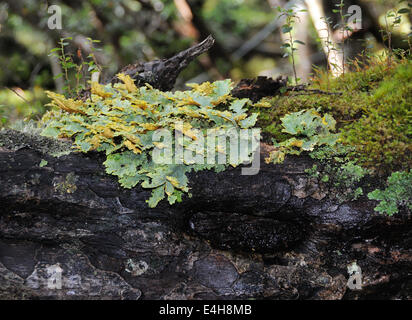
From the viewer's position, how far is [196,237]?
3.03m

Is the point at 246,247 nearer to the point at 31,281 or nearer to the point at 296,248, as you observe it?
the point at 296,248

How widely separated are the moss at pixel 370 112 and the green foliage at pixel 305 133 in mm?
112

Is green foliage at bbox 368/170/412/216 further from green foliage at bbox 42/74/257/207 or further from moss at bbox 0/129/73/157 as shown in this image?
moss at bbox 0/129/73/157

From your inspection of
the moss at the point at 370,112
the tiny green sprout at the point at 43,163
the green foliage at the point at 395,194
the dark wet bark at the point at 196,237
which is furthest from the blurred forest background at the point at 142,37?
the green foliage at the point at 395,194

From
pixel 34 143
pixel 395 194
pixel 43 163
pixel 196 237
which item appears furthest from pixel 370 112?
pixel 34 143

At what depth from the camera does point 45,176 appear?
2932 millimetres

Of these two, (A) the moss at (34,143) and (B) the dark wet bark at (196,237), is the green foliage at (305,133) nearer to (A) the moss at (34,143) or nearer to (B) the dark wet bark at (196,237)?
(B) the dark wet bark at (196,237)

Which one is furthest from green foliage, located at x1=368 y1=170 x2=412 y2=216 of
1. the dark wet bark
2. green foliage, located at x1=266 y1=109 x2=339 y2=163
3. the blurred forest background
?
the blurred forest background

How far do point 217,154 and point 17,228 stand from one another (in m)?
1.72

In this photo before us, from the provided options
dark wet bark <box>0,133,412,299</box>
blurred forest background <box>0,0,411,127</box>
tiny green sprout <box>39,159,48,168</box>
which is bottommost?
dark wet bark <box>0,133,412,299</box>

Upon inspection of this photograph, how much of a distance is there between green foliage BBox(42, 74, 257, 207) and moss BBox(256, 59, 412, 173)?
0.62 m

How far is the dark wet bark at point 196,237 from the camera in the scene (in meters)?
2.83

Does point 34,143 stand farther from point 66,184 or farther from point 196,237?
point 196,237

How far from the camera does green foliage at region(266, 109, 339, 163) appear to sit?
3066 millimetres
